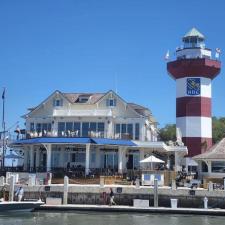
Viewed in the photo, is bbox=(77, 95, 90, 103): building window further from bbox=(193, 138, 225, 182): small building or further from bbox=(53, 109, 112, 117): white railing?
bbox=(193, 138, 225, 182): small building

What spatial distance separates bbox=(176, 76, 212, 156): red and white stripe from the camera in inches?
2367

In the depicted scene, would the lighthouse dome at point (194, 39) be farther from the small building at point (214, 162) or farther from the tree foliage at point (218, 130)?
the tree foliage at point (218, 130)

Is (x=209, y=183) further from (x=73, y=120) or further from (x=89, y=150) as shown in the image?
(x=73, y=120)

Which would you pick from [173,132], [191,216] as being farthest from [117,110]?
[173,132]

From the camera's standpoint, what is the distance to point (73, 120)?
57250 millimetres

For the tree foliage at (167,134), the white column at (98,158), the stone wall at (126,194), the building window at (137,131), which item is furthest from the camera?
the tree foliage at (167,134)

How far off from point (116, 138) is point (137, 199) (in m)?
13.3

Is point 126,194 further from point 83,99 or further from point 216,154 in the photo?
point 83,99

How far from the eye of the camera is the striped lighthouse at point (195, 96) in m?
60.2

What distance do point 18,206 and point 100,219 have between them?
6836mm

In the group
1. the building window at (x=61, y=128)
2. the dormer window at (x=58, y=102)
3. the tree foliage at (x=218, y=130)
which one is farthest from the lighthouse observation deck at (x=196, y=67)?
the tree foliage at (x=218, y=130)

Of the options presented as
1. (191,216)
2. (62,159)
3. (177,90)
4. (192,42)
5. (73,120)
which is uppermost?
(192,42)

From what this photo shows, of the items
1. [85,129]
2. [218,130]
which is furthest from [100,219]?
[218,130]

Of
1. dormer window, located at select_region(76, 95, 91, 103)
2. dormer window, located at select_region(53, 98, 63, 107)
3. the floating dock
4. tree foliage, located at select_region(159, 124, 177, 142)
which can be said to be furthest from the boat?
tree foliage, located at select_region(159, 124, 177, 142)
